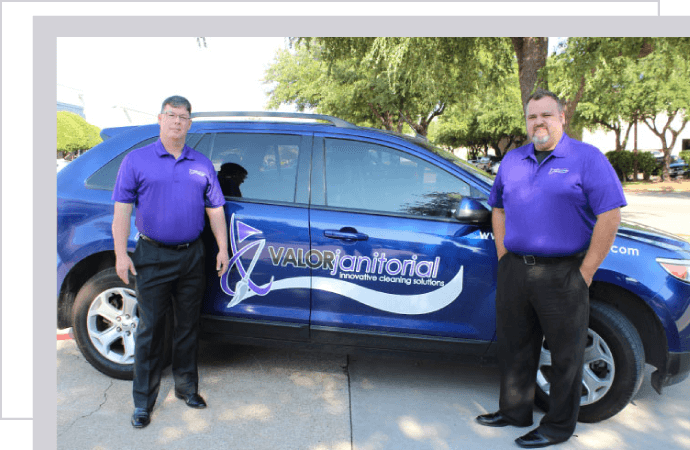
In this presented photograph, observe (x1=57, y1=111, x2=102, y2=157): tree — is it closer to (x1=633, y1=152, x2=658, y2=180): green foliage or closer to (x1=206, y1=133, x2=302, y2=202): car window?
(x1=633, y1=152, x2=658, y2=180): green foliage

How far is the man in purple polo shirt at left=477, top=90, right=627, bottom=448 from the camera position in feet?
8.93

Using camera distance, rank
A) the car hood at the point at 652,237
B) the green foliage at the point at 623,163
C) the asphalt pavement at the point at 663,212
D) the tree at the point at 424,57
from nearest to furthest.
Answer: the car hood at the point at 652,237
the tree at the point at 424,57
the asphalt pavement at the point at 663,212
the green foliage at the point at 623,163

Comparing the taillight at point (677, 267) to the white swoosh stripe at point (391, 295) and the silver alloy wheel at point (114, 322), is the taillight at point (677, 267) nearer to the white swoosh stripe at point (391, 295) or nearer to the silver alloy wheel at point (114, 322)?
the white swoosh stripe at point (391, 295)

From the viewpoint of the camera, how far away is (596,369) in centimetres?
332

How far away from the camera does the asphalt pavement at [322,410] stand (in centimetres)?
303

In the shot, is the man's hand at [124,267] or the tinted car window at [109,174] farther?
the tinted car window at [109,174]

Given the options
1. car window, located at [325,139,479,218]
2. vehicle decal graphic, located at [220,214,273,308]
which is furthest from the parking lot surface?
car window, located at [325,139,479,218]

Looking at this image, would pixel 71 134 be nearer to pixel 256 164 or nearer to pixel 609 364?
pixel 256 164

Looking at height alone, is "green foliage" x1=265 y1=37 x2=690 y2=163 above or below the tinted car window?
above

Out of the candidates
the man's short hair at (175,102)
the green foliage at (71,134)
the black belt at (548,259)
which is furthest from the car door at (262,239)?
the green foliage at (71,134)

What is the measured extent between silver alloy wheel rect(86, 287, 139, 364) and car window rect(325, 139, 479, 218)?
5.03 feet

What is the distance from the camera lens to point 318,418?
3.27 metres

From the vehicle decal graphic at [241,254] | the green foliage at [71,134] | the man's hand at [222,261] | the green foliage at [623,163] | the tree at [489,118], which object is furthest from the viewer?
the green foliage at [71,134]

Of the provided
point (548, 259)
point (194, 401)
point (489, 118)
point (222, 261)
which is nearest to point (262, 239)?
point (222, 261)
